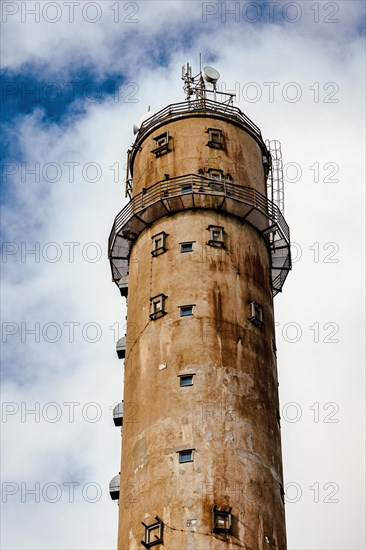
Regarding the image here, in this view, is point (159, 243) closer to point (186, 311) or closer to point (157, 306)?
point (157, 306)

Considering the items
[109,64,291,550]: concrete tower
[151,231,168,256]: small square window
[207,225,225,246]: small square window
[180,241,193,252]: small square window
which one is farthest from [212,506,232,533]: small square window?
[151,231,168,256]: small square window

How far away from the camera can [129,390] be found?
165 feet

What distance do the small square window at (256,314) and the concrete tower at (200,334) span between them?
72 millimetres

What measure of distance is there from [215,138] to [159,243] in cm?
704

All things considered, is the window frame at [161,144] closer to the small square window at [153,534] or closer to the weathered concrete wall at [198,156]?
the weathered concrete wall at [198,156]

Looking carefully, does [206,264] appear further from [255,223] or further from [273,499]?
[273,499]

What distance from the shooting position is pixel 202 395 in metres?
47.3

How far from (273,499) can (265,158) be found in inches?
779

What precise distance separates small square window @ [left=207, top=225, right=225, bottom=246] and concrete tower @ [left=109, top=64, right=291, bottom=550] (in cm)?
6

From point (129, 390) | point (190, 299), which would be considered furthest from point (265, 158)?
point (129, 390)

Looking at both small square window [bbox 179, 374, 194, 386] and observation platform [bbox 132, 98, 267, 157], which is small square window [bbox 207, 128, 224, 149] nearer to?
observation platform [bbox 132, 98, 267, 157]

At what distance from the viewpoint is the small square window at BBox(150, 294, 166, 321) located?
165 ft

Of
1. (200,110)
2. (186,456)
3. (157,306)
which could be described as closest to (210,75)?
(200,110)

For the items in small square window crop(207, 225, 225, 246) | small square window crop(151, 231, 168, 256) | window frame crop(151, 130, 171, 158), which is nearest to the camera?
small square window crop(207, 225, 225, 246)
